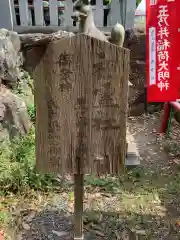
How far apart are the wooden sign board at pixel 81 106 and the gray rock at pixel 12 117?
2205 mm

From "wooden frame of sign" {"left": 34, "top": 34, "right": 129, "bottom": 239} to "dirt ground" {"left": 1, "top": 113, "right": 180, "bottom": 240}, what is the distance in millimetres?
999

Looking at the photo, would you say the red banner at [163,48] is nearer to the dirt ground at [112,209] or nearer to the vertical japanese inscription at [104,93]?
the dirt ground at [112,209]

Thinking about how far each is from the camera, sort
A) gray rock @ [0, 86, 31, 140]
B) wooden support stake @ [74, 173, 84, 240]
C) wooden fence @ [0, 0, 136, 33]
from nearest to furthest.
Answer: wooden support stake @ [74, 173, 84, 240] < gray rock @ [0, 86, 31, 140] < wooden fence @ [0, 0, 136, 33]

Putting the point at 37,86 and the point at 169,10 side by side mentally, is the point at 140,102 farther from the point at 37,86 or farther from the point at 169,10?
the point at 37,86

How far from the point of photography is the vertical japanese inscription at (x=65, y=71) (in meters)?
1.81

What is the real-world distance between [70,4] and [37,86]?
4.22 meters

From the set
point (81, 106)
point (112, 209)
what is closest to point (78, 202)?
point (81, 106)

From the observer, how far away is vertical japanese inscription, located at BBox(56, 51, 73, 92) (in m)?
1.81

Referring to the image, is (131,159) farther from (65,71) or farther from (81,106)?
(65,71)

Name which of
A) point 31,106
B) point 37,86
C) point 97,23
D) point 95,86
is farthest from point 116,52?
point 97,23

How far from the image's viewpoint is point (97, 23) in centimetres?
574

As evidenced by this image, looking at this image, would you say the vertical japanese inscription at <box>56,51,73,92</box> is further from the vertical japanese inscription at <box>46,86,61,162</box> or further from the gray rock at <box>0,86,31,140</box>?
the gray rock at <box>0,86,31,140</box>

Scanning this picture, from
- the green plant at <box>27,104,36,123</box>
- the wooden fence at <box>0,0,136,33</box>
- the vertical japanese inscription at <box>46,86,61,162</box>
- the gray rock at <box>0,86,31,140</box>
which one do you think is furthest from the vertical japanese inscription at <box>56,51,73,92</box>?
the wooden fence at <box>0,0,136,33</box>

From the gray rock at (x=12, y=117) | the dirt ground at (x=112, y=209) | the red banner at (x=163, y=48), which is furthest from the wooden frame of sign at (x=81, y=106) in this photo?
the red banner at (x=163, y=48)
